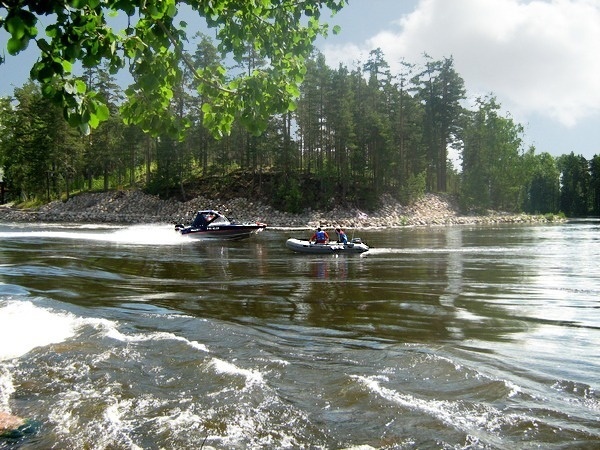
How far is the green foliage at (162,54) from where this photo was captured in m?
4.25

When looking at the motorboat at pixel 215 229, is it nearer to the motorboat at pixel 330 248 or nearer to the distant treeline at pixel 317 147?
the motorboat at pixel 330 248

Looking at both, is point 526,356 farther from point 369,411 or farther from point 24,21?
point 24,21

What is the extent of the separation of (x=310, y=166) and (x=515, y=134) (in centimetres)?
3049

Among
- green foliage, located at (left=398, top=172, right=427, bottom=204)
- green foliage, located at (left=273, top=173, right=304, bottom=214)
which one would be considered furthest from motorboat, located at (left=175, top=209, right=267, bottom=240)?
green foliage, located at (left=398, top=172, right=427, bottom=204)

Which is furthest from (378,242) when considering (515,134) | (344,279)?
(515,134)

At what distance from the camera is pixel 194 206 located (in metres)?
56.8

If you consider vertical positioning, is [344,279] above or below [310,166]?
below

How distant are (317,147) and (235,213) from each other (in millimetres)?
14115

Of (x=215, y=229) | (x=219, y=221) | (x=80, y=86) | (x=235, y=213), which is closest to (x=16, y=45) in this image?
(x=80, y=86)

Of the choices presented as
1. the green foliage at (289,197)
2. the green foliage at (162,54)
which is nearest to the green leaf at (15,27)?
the green foliage at (162,54)

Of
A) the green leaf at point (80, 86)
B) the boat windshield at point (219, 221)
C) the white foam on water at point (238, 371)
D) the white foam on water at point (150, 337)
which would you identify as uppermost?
the green leaf at point (80, 86)

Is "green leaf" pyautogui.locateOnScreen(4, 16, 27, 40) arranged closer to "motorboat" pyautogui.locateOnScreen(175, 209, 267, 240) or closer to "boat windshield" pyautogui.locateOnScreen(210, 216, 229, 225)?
"motorboat" pyautogui.locateOnScreen(175, 209, 267, 240)

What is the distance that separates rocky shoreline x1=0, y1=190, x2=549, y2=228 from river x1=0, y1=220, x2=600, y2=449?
34567 mm

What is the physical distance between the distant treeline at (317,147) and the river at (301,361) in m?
37.8
